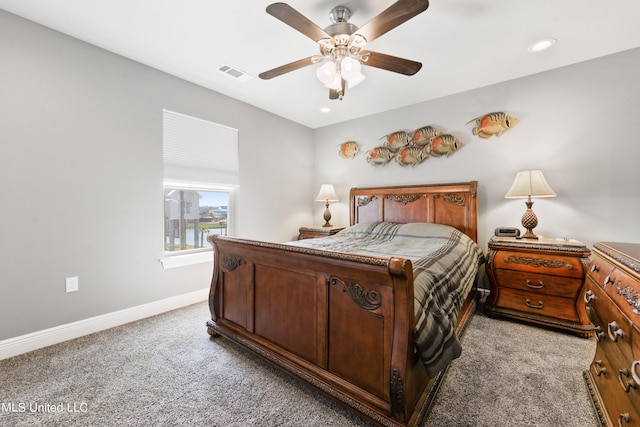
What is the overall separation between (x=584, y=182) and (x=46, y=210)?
15.9 ft

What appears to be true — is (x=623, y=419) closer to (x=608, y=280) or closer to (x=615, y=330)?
(x=615, y=330)

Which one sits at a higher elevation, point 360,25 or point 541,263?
point 360,25

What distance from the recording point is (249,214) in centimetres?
364

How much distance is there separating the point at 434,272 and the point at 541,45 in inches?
91.2

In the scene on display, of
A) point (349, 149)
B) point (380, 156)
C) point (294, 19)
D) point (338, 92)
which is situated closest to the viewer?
point (294, 19)

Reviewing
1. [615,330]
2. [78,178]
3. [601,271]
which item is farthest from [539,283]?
[78,178]

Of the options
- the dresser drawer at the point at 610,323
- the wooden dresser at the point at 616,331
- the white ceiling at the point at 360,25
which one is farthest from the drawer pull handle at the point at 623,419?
the white ceiling at the point at 360,25

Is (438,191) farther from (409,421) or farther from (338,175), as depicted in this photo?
(409,421)

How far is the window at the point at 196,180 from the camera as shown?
2.90 m

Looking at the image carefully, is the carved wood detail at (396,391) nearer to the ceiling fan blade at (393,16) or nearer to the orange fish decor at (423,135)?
the ceiling fan blade at (393,16)

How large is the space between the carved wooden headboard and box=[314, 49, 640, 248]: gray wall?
0.55ft

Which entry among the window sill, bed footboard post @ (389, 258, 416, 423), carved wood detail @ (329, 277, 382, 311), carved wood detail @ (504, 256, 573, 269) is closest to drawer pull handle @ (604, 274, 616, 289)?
bed footboard post @ (389, 258, 416, 423)

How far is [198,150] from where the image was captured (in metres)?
3.09

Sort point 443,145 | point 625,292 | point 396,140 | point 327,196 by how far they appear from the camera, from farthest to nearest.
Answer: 1. point 327,196
2. point 396,140
3. point 443,145
4. point 625,292
